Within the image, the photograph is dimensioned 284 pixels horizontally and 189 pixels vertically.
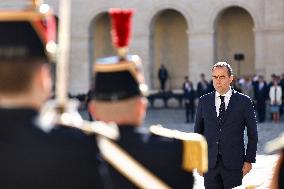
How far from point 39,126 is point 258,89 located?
74.5 ft

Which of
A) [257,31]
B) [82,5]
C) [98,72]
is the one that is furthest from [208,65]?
[98,72]

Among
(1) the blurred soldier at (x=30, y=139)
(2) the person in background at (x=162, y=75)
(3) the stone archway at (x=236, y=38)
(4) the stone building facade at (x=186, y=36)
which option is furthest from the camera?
(2) the person in background at (x=162, y=75)

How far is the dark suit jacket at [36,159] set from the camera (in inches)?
105

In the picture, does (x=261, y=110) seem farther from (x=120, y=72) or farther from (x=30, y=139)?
(x=30, y=139)

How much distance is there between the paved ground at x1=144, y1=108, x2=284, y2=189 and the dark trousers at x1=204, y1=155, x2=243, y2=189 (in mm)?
488

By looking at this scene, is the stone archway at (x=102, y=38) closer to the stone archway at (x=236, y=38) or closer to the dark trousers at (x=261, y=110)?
the stone archway at (x=236, y=38)

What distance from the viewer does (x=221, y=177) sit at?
6496mm

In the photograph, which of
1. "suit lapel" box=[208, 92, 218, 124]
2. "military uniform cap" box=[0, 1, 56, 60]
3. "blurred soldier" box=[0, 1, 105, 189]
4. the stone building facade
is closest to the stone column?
the stone building facade

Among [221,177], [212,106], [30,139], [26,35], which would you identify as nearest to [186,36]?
[212,106]

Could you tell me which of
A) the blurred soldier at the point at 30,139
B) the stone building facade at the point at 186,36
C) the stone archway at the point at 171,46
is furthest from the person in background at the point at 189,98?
the blurred soldier at the point at 30,139

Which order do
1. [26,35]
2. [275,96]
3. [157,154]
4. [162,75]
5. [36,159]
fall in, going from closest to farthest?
1. [36,159]
2. [26,35]
3. [157,154]
4. [275,96]
5. [162,75]

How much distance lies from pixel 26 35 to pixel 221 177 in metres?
4.04

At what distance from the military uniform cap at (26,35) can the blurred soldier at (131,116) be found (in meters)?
0.48

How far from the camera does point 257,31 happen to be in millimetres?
31719
